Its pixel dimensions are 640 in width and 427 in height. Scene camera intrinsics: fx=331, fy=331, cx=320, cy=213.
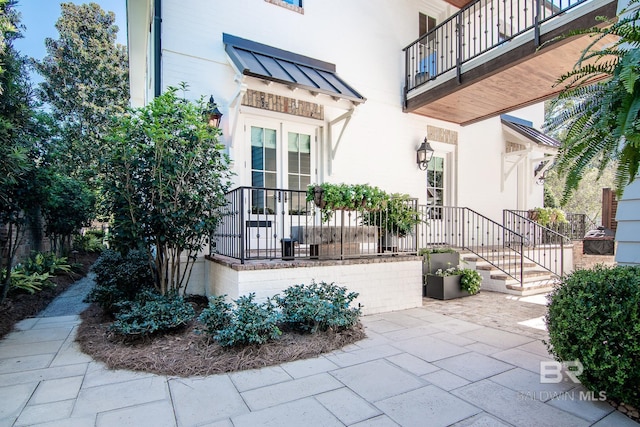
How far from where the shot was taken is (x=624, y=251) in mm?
2990

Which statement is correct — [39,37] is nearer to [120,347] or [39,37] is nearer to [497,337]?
[120,347]

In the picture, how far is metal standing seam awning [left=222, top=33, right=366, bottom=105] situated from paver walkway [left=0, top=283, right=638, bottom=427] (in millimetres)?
3616

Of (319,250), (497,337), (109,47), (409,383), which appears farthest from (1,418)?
(109,47)

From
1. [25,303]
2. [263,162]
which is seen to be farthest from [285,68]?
[25,303]

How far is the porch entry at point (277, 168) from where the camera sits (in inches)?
210

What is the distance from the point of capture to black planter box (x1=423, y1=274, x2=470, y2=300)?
5527mm

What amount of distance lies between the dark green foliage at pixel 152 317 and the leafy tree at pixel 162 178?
1.33ft

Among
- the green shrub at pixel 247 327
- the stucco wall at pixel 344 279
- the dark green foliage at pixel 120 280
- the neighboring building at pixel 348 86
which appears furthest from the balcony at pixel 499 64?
the dark green foliage at pixel 120 280

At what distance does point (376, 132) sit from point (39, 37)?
15323 millimetres

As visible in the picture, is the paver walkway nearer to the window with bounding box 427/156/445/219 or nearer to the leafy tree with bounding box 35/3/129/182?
the window with bounding box 427/156/445/219

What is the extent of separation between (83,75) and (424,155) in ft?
48.0

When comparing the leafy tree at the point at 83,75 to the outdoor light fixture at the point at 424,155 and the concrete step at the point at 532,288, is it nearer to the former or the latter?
the outdoor light fixture at the point at 424,155

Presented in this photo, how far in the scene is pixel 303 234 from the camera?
426 centimetres

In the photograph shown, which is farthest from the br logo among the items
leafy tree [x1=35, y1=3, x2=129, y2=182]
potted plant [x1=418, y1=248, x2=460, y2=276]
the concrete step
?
leafy tree [x1=35, y1=3, x2=129, y2=182]
